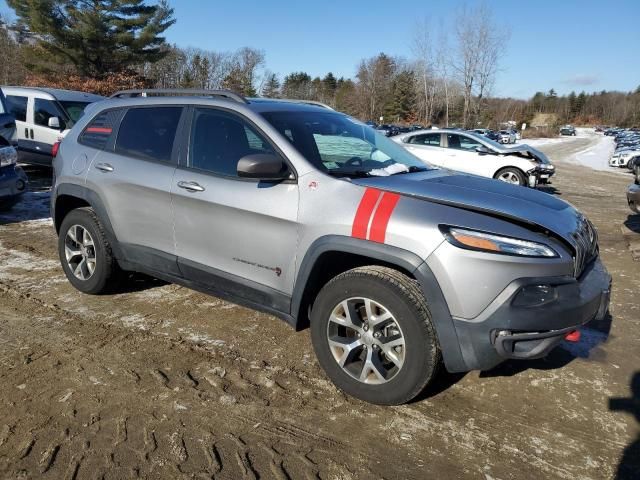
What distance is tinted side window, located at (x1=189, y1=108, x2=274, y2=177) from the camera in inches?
134

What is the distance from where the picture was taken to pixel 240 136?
3457mm

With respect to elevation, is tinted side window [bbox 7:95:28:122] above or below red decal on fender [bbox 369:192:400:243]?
above

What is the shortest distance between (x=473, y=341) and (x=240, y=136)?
200 cm

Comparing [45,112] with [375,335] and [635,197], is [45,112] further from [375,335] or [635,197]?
[635,197]

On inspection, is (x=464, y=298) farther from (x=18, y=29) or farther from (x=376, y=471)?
(x=18, y=29)

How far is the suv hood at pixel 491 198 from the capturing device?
2768mm

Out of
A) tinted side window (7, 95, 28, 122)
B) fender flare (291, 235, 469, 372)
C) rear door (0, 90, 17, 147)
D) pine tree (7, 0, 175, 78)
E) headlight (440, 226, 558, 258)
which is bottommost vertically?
fender flare (291, 235, 469, 372)

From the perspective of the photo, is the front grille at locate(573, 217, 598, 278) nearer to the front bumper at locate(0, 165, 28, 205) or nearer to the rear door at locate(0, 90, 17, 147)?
the front bumper at locate(0, 165, 28, 205)

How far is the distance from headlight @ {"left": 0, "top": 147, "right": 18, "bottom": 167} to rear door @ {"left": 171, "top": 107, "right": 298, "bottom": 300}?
15.6ft

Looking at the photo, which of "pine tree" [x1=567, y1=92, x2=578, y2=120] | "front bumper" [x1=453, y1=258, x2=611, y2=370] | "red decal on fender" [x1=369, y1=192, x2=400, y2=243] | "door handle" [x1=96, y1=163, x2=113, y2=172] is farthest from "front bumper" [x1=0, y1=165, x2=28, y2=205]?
"pine tree" [x1=567, y1=92, x2=578, y2=120]

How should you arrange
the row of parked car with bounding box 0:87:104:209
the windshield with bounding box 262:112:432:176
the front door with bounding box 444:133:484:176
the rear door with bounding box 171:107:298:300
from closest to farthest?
the rear door with bounding box 171:107:298:300
the windshield with bounding box 262:112:432:176
the row of parked car with bounding box 0:87:104:209
the front door with bounding box 444:133:484:176

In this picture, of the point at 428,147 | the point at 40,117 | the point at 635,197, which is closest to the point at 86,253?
the point at 635,197

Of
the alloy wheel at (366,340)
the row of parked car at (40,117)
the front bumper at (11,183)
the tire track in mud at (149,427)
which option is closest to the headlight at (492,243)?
the alloy wheel at (366,340)

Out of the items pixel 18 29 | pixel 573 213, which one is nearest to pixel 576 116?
pixel 18 29
